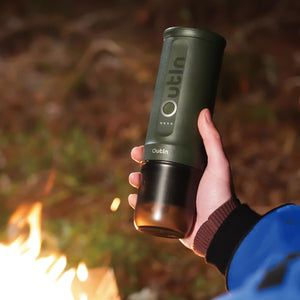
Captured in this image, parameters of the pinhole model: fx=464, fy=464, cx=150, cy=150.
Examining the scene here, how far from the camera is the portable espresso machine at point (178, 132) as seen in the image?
1398 mm

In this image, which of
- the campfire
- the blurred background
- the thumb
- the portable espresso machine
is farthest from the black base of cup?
the blurred background

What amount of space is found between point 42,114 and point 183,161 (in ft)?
10.4

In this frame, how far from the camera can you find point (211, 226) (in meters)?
1.59

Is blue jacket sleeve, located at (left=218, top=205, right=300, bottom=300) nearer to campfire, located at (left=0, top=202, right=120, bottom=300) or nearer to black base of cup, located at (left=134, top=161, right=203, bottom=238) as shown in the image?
black base of cup, located at (left=134, top=161, right=203, bottom=238)

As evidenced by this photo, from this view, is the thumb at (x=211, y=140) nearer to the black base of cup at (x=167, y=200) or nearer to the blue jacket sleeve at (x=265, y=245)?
the black base of cup at (x=167, y=200)

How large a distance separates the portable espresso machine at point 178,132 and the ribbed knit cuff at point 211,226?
0.18 meters

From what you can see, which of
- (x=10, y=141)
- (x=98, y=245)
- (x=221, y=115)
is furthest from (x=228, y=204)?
(x=10, y=141)

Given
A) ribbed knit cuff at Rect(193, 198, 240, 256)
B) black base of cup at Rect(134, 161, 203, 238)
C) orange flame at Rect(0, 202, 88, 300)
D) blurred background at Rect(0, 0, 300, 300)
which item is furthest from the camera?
blurred background at Rect(0, 0, 300, 300)

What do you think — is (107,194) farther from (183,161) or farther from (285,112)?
(183,161)

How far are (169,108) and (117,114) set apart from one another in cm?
298

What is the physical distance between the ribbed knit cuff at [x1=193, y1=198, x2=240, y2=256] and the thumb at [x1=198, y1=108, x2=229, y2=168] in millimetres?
145

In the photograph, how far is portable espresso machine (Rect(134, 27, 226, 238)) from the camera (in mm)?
1398

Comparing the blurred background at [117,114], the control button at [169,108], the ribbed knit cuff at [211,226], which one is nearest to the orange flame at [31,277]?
the ribbed knit cuff at [211,226]

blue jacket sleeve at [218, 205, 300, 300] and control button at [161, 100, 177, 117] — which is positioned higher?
control button at [161, 100, 177, 117]
